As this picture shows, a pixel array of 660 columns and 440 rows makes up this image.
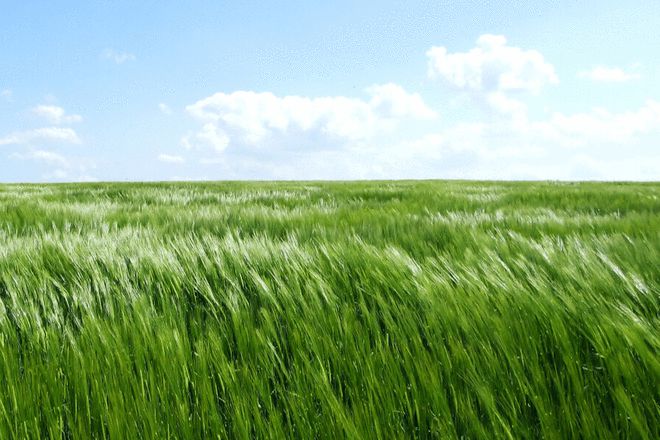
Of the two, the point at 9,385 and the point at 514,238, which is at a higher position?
the point at 514,238

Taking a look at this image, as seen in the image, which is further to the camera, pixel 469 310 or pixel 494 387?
pixel 469 310

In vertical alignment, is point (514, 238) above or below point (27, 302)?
above

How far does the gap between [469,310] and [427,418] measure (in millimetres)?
294

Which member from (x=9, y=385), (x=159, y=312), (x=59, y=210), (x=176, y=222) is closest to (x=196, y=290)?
(x=159, y=312)

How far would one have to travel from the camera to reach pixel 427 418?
2.25ft

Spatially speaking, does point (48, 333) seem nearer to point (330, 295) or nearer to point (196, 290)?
point (196, 290)

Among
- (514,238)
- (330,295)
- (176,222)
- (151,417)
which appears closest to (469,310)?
(330,295)

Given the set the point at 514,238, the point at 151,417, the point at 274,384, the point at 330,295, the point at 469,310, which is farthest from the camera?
the point at 514,238

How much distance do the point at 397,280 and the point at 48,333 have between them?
835mm

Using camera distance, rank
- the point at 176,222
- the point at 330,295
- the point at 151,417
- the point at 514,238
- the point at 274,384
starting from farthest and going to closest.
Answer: the point at 176,222 → the point at 514,238 → the point at 330,295 → the point at 274,384 → the point at 151,417

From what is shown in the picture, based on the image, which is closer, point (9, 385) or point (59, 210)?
point (9, 385)

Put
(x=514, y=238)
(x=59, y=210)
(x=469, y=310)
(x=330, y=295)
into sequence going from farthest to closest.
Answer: (x=59, y=210) < (x=514, y=238) < (x=330, y=295) < (x=469, y=310)

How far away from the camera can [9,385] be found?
0.75m

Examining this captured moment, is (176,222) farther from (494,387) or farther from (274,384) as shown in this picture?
(494,387)
